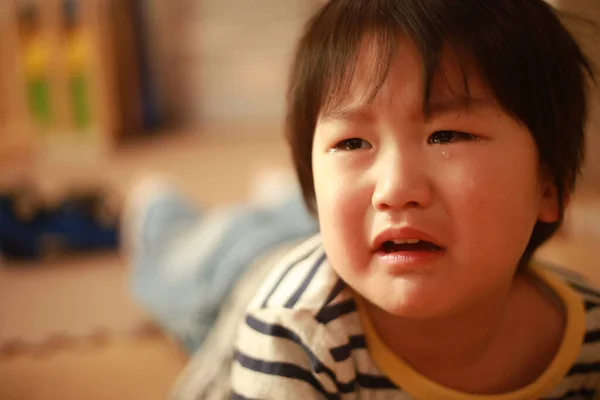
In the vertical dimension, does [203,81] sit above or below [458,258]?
below

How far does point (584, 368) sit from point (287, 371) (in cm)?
Result: 31

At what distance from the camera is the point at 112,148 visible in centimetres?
297

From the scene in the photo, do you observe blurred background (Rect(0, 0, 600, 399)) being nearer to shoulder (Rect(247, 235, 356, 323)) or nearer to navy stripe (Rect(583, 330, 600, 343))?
navy stripe (Rect(583, 330, 600, 343))

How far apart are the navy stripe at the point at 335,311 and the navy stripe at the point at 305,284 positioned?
0.03 metres

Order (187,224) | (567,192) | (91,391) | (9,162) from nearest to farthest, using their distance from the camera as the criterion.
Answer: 1. (567,192)
2. (91,391)
3. (187,224)
4. (9,162)

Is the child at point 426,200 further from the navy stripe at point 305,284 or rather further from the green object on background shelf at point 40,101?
the green object on background shelf at point 40,101

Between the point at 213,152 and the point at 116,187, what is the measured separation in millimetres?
666

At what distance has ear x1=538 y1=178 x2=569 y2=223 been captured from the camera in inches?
24.2

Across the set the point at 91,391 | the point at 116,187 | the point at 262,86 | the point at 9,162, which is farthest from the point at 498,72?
the point at 262,86

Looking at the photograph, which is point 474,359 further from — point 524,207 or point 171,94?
point 171,94

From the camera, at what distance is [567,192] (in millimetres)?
634

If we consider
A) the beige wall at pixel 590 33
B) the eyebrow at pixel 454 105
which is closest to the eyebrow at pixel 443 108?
the eyebrow at pixel 454 105

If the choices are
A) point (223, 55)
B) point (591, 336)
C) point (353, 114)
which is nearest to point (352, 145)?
point (353, 114)

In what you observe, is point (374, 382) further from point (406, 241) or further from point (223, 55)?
point (223, 55)
